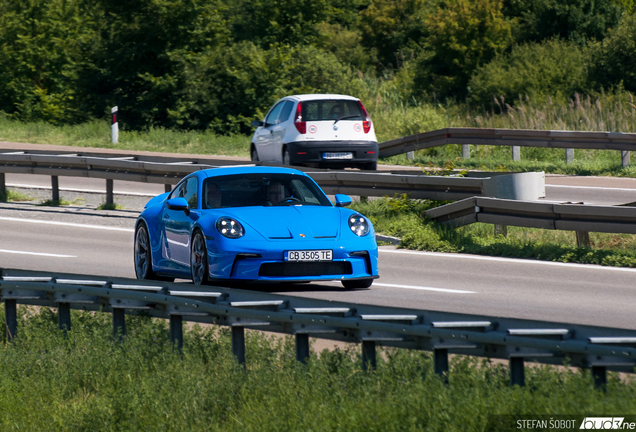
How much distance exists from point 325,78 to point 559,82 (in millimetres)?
10471

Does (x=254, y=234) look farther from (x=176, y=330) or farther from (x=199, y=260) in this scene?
(x=176, y=330)

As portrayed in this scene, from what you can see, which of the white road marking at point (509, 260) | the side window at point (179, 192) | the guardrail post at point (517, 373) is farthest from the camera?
the white road marking at point (509, 260)

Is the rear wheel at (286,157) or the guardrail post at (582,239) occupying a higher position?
the rear wheel at (286,157)

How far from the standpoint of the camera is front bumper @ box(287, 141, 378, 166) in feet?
65.5

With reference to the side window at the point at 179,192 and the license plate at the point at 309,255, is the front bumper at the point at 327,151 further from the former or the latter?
the license plate at the point at 309,255

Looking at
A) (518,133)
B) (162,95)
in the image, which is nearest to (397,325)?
(518,133)

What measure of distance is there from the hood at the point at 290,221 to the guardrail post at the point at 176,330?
8.00 ft

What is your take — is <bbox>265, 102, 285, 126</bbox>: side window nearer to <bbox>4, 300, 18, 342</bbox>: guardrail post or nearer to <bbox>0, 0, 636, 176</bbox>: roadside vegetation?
<bbox>0, 0, 636, 176</bbox>: roadside vegetation

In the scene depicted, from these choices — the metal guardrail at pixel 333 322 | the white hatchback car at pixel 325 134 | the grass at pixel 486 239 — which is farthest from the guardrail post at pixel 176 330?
the white hatchback car at pixel 325 134

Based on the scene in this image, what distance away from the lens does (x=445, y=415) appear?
5359 mm

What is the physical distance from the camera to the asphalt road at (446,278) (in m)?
9.82

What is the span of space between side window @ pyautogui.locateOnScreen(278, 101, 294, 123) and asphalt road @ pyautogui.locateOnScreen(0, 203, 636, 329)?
4.95 m

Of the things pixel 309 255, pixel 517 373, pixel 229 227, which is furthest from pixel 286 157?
pixel 517 373

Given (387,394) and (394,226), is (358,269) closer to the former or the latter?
(387,394)
